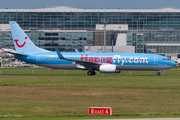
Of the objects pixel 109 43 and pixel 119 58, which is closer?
pixel 119 58

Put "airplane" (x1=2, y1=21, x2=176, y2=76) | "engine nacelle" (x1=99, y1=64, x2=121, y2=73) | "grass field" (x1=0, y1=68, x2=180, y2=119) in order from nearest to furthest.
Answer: "grass field" (x1=0, y1=68, x2=180, y2=119) → "engine nacelle" (x1=99, y1=64, x2=121, y2=73) → "airplane" (x1=2, y1=21, x2=176, y2=76)

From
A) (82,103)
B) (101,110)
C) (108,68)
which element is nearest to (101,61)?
(108,68)

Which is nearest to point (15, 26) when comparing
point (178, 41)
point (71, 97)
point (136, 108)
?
point (71, 97)

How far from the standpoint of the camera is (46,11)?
197 metres

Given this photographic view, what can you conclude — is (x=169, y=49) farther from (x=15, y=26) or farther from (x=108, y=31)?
(x=15, y=26)

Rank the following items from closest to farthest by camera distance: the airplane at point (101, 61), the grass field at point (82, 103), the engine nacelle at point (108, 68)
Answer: the grass field at point (82, 103), the engine nacelle at point (108, 68), the airplane at point (101, 61)

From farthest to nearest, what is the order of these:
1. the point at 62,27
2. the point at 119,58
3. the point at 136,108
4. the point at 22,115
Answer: the point at 62,27
the point at 119,58
the point at 136,108
the point at 22,115

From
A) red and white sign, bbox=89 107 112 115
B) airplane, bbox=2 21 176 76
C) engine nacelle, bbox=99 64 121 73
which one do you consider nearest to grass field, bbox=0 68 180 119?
red and white sign, bbox=89 107 112 115

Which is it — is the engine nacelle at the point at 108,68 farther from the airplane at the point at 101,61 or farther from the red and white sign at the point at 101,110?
the red and white sign at the point at 101,110

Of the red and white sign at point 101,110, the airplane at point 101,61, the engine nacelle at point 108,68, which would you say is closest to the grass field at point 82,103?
the red and white sign at point 101,110

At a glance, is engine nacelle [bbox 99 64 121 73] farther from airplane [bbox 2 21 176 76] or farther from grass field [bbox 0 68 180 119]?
grass field [bbox 0 68 180 119]

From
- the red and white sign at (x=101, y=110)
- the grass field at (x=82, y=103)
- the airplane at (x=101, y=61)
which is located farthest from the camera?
the airplane at (x=101, y=61)

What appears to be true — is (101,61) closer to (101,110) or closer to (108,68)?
(108,68)

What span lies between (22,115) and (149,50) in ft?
491
